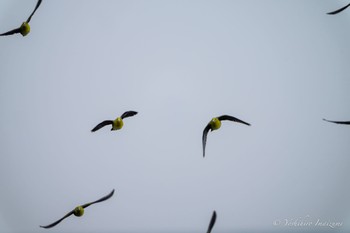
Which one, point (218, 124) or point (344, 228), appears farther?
point (344, 228)

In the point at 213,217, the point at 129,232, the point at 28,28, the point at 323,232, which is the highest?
the point at 28,28

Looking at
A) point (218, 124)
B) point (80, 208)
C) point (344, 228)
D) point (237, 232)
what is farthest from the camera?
point (237, 232)

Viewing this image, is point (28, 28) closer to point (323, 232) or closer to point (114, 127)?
point (114, 127)

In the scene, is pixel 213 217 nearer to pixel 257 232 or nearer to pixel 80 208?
pixel 80 208

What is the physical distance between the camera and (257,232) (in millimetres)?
64750

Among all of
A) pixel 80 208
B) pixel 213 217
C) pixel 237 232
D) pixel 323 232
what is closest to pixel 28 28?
pixel 80 208

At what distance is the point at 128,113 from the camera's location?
38.1 feet

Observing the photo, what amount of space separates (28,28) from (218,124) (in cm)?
670

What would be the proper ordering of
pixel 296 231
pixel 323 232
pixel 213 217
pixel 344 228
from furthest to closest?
pixel 296 231 < pixel 344 228 < pixel 323 232 < pixel 213 217

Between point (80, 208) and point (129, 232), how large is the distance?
57.0m

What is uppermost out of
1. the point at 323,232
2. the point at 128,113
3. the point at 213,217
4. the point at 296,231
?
the point at 128,113

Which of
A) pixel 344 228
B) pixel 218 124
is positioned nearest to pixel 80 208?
pixel 218 124

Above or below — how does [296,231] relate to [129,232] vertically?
below

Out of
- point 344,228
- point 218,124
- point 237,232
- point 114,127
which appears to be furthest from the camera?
point 237,232
